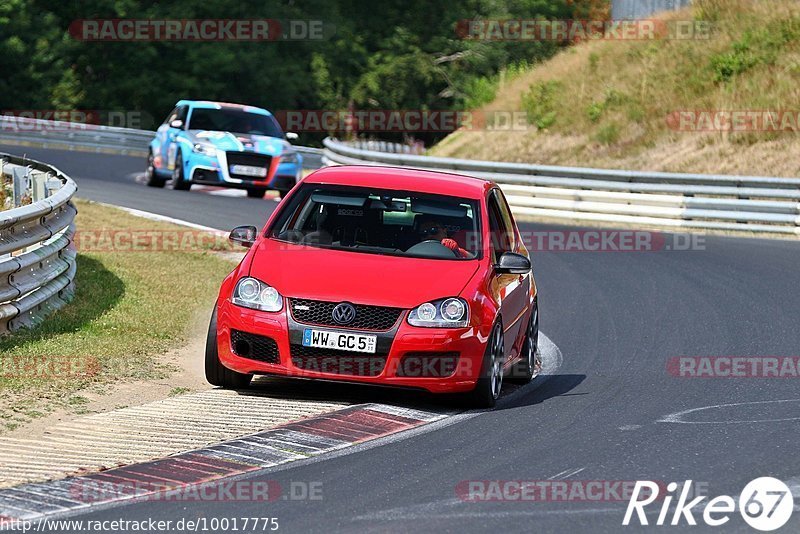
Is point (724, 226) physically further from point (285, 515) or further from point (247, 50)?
point (247, 50)

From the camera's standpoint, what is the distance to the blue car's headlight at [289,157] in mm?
26438

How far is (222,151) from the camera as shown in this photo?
25.9m

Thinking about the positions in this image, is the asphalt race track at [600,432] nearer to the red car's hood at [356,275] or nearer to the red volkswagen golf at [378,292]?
the red volkswagen golf at [378,292]

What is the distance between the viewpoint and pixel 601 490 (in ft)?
24.2

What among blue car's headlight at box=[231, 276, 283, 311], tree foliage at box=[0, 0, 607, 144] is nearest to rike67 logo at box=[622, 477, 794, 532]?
blue car's headlight at box=[231, 276, 283, 311]

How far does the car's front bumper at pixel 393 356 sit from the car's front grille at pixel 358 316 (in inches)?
1.6

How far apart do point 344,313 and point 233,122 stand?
59.0ft

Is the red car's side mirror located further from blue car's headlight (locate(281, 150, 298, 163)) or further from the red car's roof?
blue car's headlight (locate(281, 150, 298, 163))

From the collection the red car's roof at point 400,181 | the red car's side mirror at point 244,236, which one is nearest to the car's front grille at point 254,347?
the red car's side mirror at point 244,236

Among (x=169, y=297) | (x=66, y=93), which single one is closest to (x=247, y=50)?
(x=66, y=93)

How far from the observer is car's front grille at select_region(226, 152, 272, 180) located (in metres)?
25.9

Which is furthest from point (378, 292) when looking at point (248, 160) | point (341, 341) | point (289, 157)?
point (289, 157)

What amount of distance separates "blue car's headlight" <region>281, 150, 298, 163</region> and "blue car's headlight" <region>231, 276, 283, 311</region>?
16.7 m

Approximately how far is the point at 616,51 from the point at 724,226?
14.0 m
